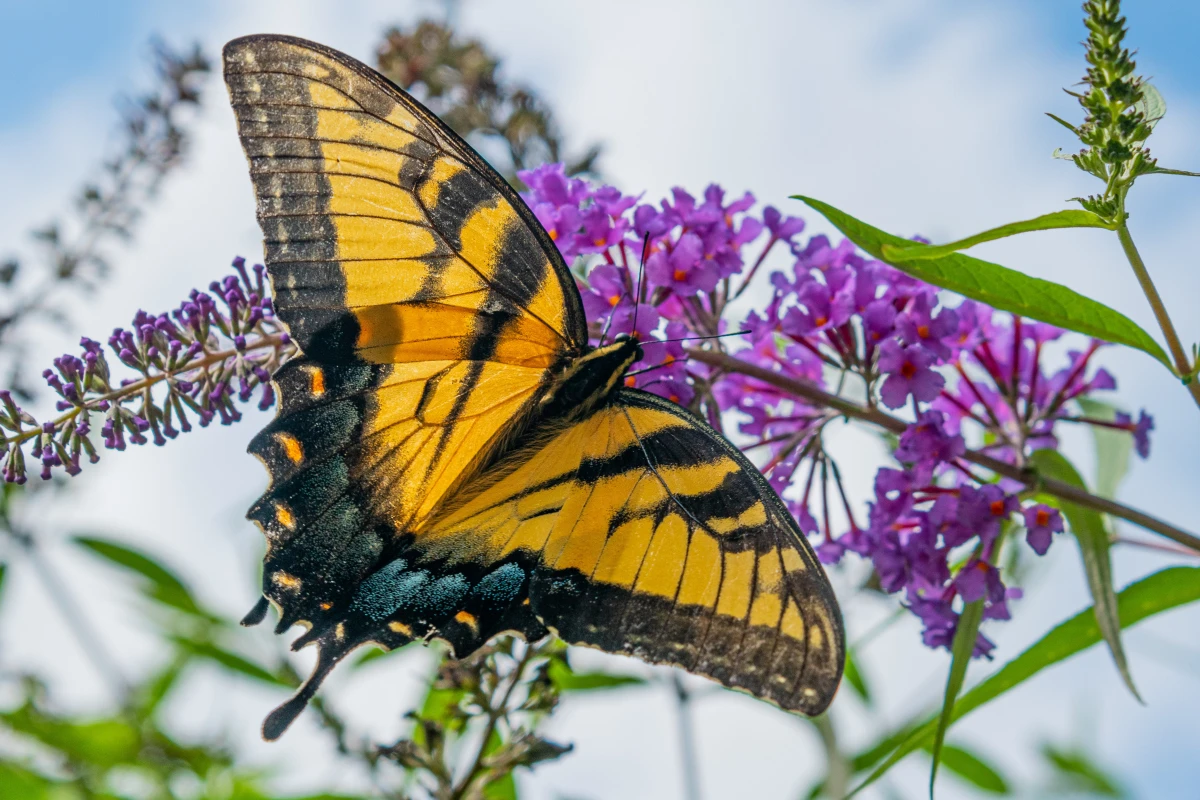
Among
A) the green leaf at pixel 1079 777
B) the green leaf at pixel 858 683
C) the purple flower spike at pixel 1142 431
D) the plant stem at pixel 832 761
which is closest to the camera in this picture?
the purple flower spike at pixel 1142 431

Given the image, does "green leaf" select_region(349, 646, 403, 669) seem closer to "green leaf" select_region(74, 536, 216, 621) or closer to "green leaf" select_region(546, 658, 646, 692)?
"green leaf" select_region(74, 536, 216, 621)

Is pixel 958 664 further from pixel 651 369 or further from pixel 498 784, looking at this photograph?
pixel 498 784

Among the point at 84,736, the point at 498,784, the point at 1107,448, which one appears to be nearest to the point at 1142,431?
the point at 1107,448

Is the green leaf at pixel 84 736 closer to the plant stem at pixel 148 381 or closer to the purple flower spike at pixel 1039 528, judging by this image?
the plant stem at pixel 148 381

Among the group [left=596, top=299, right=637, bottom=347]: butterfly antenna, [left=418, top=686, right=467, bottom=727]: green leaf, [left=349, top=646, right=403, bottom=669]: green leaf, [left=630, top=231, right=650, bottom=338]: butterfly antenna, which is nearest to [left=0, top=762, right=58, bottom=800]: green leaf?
[left=349, top=646, right=403, bottom=669]: green leaf

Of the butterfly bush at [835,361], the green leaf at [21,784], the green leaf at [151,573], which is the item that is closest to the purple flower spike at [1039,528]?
the butterfly bush at [835,361]

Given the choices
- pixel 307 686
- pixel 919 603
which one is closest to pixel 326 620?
pixel 307 686
